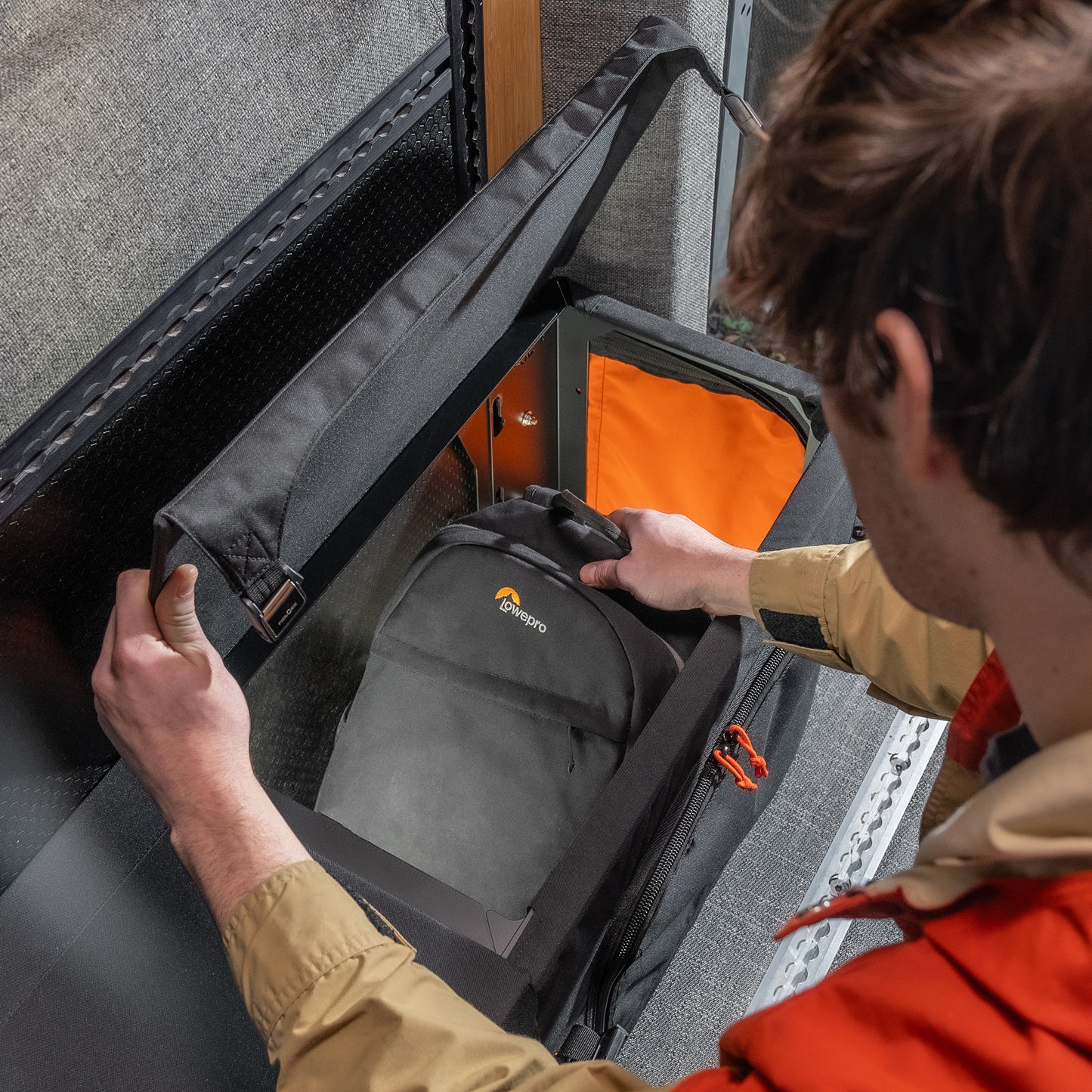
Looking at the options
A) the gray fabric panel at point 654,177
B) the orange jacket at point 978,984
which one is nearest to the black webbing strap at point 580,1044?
the orange jacket at point 978,984

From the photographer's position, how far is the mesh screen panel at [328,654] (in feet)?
2.74

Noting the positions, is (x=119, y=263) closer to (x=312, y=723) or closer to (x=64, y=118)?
(x=64, y=118)

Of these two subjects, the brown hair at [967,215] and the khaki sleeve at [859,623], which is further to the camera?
the khaki sleeve at [859,623]

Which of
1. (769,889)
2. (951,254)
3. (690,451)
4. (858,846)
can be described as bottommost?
(769,889)

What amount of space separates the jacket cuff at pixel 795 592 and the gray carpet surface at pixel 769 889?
1.29ft

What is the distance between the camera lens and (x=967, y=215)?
1.16 ft

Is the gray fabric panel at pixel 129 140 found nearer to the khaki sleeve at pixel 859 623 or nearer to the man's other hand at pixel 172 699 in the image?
the man's other hand at pixel 172 699

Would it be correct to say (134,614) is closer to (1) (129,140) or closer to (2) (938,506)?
(1) (129,140)

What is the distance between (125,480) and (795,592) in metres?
0.51

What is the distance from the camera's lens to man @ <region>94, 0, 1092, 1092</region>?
35 cm

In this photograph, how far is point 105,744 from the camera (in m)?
0.71

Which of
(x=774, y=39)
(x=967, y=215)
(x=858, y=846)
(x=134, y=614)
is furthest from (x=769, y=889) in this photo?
(x=774, y=39)

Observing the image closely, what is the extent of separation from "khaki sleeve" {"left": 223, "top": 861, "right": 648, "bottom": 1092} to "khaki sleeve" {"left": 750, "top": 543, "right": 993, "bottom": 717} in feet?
1.23

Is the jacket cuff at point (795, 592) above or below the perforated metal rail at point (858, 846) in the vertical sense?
above
